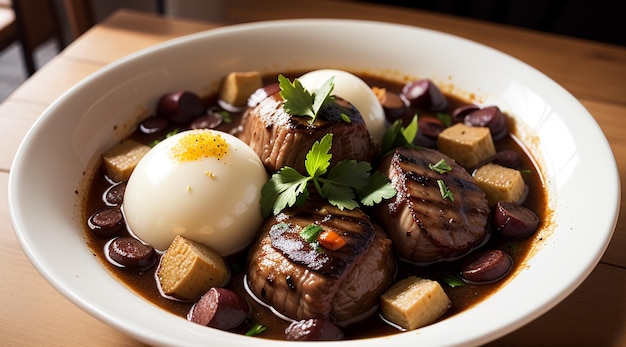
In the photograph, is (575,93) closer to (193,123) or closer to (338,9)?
(338,9)

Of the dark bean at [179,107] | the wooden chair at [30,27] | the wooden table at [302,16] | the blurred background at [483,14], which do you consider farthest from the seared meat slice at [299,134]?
the wooden chair at [30,27]

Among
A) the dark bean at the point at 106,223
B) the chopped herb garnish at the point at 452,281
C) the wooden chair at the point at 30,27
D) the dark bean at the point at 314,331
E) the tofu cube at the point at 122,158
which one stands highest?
the dark bean at the point at 314,331

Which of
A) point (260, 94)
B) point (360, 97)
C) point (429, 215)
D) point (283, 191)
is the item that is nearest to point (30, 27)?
point (260, 94)

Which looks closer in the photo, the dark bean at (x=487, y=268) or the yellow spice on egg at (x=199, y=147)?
the dark bean at (x=487, y=268)

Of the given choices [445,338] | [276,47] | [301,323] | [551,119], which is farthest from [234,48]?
[445,338]

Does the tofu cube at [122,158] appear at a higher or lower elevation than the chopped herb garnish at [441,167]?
lower

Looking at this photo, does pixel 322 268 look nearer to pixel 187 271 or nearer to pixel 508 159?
pixel 187 271

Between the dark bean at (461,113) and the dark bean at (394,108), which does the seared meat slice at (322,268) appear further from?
the dark bean at (461,113)

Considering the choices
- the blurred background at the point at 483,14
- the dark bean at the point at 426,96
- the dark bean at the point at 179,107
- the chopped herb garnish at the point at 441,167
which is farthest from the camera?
the blurred background at the point at 483,14
